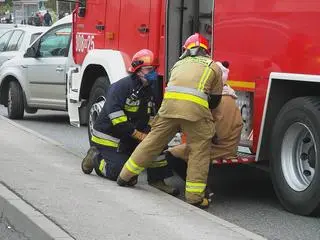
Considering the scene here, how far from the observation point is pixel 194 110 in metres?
6.29

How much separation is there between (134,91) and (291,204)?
2.08 meters

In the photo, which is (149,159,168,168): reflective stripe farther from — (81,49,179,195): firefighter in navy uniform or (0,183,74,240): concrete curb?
(0,183,74,240): concrete curb

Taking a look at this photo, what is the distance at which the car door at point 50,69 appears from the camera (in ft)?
39.6

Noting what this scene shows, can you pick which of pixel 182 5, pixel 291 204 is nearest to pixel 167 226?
pixel 291 204

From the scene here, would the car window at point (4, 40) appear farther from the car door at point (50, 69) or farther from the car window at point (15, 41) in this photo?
the car door at point (50, 69)

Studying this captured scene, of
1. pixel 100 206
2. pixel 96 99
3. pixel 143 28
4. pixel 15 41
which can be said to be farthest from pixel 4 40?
pixel 100 206

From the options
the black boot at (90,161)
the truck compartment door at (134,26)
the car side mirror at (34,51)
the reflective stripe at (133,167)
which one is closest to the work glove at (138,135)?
the reflective stripe at (133,167)

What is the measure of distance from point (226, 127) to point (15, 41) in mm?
9957

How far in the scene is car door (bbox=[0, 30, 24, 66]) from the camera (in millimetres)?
15375

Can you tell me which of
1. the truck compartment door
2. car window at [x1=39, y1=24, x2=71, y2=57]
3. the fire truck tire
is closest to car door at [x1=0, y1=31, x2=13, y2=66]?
car window at [x1=39, y1=24, x2=71, y2=57]

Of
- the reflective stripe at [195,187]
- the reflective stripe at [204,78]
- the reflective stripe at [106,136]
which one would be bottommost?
the reflective stripe at [195,187]

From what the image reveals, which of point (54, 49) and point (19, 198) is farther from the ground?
point (54, 49)

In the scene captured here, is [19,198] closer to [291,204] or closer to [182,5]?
[291,204]

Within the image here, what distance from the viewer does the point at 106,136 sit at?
24.1 ft
